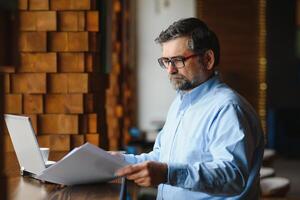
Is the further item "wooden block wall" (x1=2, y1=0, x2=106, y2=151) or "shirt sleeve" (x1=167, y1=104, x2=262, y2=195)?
"wooden block wall" (x1=2, y1=0, x2=106, y2=151)

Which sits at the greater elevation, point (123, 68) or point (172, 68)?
point (172, 68)

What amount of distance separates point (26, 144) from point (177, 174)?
2.19ft

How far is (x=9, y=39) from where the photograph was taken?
0.91 metres

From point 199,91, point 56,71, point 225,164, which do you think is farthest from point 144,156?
point 56,71

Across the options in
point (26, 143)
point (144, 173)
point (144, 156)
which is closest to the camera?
point (144, 173)

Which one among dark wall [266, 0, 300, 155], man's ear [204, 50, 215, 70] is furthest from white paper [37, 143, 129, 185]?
dark wall [266, 0, 300, 155]

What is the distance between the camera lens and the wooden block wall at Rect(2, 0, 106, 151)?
10.7 feet

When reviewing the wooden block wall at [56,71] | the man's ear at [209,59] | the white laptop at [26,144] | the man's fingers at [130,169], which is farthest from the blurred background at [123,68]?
the man's ear at [209,59]

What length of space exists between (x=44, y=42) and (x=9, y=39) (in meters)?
2.39

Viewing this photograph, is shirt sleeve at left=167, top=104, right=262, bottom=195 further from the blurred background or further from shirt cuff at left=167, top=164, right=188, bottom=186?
the blurred background

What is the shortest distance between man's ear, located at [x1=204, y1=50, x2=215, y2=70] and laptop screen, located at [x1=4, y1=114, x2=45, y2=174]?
0.65 meters

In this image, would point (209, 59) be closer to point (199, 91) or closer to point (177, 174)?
point (199, 91)

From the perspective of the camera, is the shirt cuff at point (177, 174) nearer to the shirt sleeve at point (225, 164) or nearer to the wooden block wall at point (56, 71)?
the shirt sleeve at point (225, 164)

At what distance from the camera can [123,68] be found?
653 centimetres
